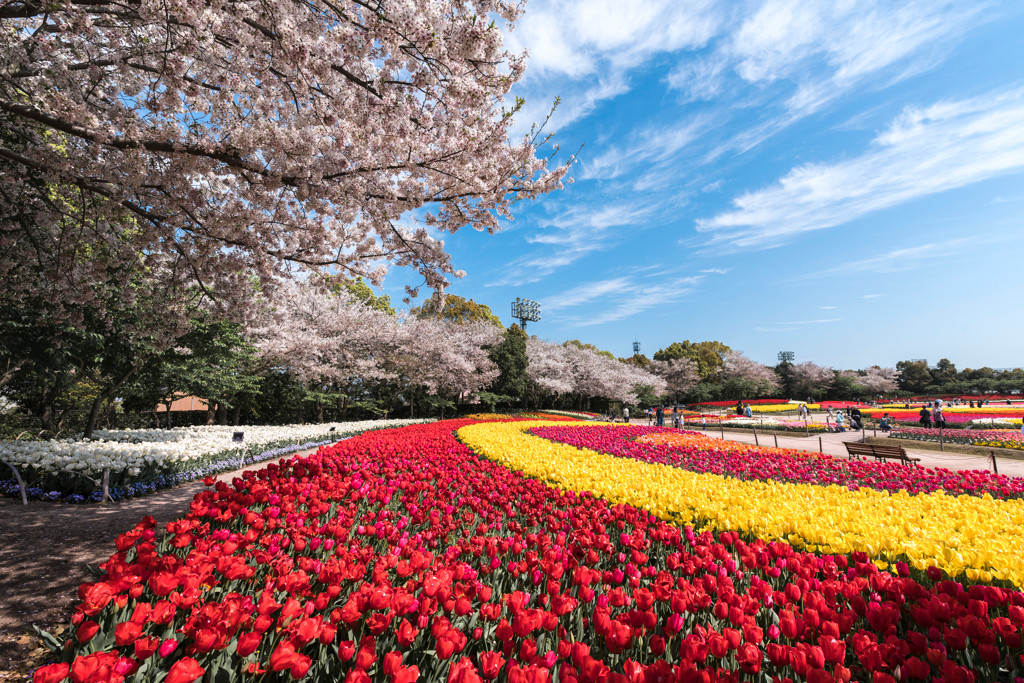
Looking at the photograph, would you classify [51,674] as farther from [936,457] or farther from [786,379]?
[786,379]

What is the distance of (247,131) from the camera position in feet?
16.2

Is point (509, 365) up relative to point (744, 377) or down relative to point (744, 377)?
up

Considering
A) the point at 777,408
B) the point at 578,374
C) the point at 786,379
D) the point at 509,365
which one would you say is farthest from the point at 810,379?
the point at 509,365

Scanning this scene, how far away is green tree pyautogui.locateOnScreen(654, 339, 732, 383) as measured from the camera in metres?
67.2

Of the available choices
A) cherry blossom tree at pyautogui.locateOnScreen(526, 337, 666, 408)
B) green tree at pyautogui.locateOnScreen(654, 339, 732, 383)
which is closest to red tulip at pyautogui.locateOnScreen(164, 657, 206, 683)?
cherry blossom tree at pyautogui.locateOnScreen(526, 337, 666, 408)

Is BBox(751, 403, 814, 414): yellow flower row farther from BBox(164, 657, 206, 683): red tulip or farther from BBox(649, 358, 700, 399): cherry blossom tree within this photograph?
BBox(164, 657, 206, 683): red tulip

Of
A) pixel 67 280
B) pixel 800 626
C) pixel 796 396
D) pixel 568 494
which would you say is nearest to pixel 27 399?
pixel 67 280

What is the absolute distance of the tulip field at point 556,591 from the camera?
1730mm

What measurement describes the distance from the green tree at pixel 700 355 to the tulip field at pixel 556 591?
66.6m

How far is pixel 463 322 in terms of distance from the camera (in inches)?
1612

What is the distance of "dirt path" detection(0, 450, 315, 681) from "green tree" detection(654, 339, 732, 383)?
6762cm

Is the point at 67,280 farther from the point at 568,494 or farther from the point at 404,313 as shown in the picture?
the point at 404,313

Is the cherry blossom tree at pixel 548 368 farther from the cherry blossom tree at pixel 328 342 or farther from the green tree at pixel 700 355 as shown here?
the green tree at pixel 700 355

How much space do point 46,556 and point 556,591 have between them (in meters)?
6.33
